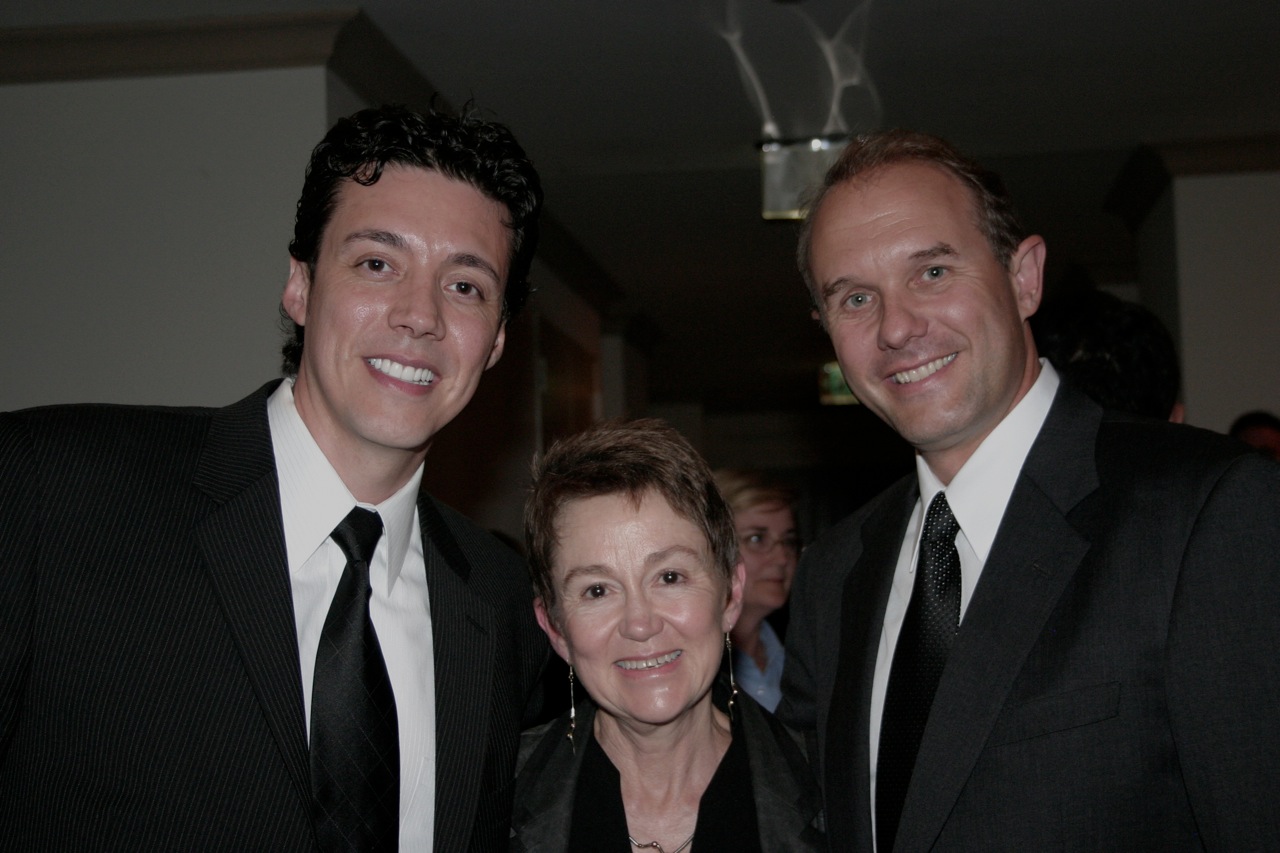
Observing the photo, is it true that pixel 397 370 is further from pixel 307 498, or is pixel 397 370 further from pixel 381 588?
pixel 381 588

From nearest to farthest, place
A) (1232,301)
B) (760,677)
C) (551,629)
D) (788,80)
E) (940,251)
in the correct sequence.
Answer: (940,251)
(551,629)
(760,677)
(788,80)
(1232,301)

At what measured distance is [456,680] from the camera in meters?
1.82

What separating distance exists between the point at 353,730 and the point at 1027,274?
133 cm

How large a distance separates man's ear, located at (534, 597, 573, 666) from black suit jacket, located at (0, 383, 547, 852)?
0.55 m

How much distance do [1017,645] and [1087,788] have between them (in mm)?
203

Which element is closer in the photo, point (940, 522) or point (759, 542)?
point (940, 522)

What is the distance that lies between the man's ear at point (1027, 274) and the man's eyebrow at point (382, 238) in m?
1.03

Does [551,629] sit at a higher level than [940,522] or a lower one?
lower

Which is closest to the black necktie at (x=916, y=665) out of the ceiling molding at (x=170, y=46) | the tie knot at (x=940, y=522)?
the tie knot at (x=940, y=522)

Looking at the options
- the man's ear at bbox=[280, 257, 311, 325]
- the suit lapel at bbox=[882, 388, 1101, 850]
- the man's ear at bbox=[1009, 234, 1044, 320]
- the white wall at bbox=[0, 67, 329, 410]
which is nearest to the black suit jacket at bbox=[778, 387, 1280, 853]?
the suit lapel at bbox=[882, 388, 1101, 850]

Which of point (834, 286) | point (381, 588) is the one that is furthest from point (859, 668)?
point (381, 588)

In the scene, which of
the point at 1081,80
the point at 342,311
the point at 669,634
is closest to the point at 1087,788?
the point at 669,634

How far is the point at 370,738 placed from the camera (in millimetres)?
1603

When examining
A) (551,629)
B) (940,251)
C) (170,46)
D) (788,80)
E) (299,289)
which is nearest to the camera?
(940,251)
